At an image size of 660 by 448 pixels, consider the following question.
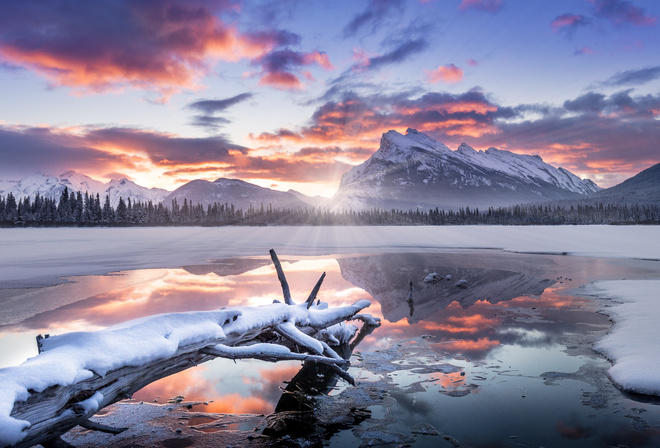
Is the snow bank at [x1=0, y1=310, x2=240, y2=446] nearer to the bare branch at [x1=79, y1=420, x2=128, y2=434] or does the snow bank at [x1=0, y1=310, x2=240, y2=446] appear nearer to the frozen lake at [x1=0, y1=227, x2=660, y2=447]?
the bare branch at [x1=79, y1=420, x2=128, y2=434]

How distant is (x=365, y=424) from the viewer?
8.50 meters

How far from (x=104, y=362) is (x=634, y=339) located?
15148 mm

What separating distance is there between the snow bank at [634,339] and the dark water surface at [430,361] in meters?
0.45

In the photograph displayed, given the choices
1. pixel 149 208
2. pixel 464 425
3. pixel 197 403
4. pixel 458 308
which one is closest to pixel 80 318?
pixel 197 403

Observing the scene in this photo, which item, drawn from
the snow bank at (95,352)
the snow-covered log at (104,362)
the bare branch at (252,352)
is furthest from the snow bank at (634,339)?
the snow bank at (95,352)

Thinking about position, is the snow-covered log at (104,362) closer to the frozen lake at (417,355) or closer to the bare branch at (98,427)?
the bare branch at (98,427)

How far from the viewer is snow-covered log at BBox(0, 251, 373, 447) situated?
5.04m

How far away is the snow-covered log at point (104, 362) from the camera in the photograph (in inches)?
199

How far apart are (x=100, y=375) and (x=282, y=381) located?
6034mm

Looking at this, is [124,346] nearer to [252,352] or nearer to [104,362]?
[104,362]

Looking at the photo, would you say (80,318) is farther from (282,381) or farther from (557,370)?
(557,370)

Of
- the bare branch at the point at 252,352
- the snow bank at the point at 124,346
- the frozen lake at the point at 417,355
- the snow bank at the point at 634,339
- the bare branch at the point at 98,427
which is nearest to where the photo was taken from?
the snow bank at the point at 124,346

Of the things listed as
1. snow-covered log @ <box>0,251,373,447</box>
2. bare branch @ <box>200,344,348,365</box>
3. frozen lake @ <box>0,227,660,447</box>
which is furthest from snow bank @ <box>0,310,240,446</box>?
frozen lake @ <box>0,227,660,447</box>

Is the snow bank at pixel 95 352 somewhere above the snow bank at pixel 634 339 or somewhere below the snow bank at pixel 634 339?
above
